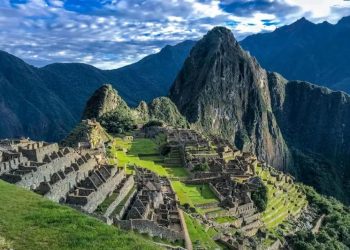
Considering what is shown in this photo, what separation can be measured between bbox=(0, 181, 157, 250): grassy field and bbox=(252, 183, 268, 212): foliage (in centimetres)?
3683

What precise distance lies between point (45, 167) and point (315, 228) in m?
39.3

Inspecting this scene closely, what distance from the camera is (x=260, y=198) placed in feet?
172

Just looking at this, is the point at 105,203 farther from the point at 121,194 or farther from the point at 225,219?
the point at 225,219

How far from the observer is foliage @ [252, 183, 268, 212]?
51969 millimetres

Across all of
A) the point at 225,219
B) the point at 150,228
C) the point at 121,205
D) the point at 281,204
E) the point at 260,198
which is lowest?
the point at 281,204

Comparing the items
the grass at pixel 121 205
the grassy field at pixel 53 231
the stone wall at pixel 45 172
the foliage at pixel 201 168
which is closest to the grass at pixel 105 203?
the grass at pixel 121 205

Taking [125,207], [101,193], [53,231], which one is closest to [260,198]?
[125,207]

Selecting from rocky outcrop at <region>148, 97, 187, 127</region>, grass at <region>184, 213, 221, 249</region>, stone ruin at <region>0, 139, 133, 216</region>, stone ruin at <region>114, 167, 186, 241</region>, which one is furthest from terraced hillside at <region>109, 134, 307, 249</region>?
rocky outcrop at <region>148, 97, 187, 127</region>

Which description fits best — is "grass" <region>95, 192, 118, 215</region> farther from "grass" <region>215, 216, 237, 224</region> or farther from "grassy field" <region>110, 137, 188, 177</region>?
"grassy field" <region>110, 137, 188, 177</region>

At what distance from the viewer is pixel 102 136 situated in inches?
2721

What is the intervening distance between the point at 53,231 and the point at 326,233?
49.0 metres

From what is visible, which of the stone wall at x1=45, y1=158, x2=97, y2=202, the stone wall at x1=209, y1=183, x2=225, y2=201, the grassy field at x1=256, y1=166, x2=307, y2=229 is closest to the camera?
the stone wall at x1=45, y1=158, x2=97, y2=202

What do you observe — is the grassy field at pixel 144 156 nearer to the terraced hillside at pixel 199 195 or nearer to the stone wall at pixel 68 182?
the terraced hillside at pixel 199 195

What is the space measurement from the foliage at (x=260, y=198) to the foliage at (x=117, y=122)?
43.1m
